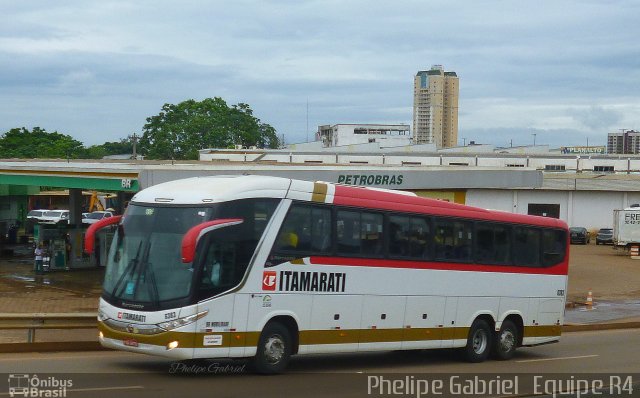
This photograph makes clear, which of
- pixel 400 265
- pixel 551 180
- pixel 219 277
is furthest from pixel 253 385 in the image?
pixel 551 180

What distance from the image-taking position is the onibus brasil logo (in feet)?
42.8

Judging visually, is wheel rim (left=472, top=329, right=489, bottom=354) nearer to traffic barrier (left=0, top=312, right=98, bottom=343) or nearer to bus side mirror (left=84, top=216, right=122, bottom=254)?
traffic barrier (left=0, top=312, right=98, bottom=343)

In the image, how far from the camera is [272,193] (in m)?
16.5

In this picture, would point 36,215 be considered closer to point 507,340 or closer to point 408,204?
point 507,340

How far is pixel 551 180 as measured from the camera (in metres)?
76.4

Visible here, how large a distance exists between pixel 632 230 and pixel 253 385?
173 feet

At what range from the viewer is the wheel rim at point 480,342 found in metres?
21.3

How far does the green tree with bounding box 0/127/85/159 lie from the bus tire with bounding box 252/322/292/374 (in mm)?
117168

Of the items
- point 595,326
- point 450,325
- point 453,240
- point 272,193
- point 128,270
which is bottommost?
point 595,326

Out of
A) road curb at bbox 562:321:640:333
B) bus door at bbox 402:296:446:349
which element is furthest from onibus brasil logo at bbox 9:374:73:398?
road curb at bbox 562:321:640:333

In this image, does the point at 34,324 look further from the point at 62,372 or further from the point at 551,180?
the point at 551,180

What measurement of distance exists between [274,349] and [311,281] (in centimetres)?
140

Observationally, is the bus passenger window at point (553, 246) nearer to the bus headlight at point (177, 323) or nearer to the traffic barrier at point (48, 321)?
the traffic barrier at point (48, 321)

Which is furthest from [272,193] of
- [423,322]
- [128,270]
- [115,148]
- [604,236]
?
[115,148]
